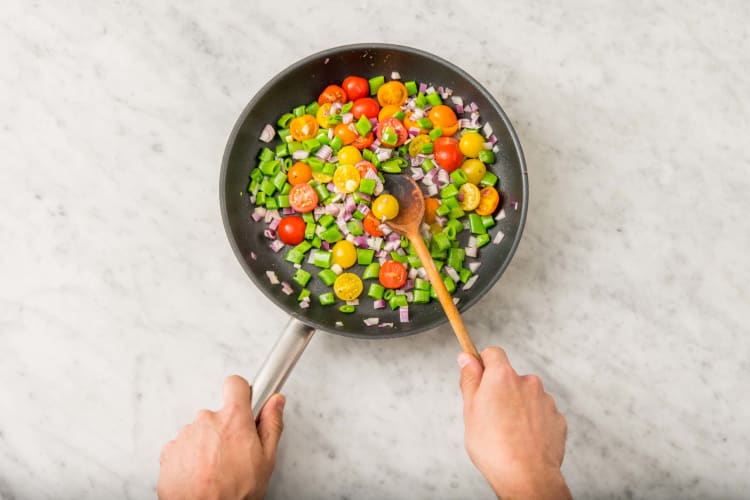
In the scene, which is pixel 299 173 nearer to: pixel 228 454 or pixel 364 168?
pixel 364 168

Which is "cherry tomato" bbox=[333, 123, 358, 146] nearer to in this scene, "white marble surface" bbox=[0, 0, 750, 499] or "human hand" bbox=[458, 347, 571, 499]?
"white marble surface" bbox=[0, 0, 750, 499]

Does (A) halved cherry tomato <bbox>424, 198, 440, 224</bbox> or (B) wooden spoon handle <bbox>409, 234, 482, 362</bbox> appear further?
→ (A) halved cherry tomato <bbox>424, 198, 440, 224</bbox>

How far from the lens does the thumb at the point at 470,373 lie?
120 cm

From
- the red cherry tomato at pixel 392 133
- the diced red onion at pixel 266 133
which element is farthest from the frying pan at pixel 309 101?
the red cherry tomato at pixel 392 133

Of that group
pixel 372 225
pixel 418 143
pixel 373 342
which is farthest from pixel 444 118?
pixel 373 342

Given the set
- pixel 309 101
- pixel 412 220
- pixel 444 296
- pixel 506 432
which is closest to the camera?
pixel 506 432

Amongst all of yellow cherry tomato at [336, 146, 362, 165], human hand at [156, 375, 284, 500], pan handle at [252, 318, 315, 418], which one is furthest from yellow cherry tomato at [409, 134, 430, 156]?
human hand at [156, 375, 284, 500]

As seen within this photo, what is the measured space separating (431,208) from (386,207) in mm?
132

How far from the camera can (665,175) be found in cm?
158

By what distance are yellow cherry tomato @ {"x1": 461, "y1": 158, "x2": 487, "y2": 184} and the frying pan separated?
50 mm

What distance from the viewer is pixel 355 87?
148 cm

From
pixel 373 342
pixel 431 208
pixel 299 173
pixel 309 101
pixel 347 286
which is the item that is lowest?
pixel 373 342

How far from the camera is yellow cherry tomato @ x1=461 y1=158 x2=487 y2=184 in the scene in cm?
146

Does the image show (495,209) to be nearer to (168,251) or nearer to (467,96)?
(467,96)
